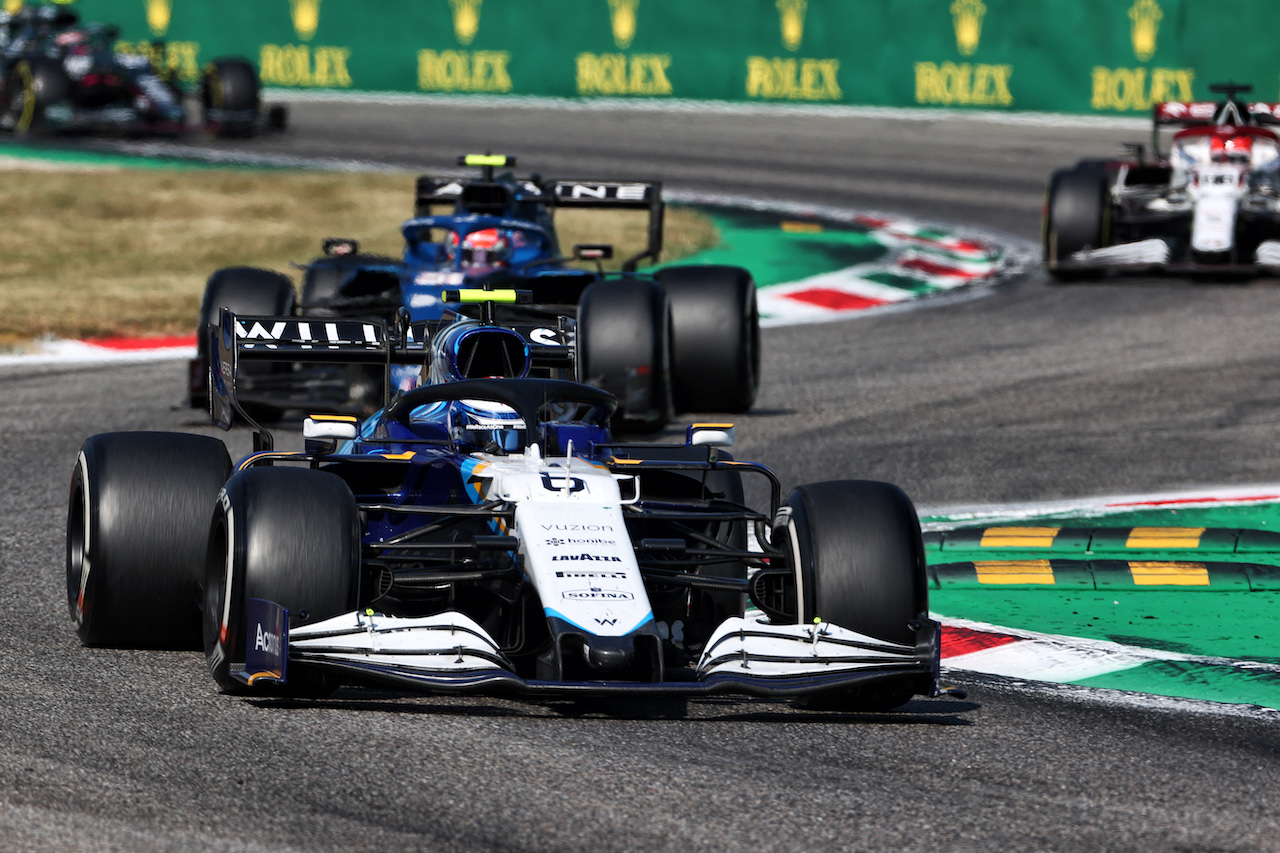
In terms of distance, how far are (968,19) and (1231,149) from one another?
9.55 metres

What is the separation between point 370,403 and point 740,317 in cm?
223

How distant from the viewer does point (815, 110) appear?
28000mm

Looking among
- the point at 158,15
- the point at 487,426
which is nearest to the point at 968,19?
the point at 158,15

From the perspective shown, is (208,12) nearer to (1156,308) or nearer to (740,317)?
(1156,308)

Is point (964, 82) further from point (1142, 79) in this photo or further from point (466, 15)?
point (466, 15)

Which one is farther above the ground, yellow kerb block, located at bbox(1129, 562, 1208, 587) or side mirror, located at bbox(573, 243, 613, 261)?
side mirror, located at bbox(573, 243, 613, 261)

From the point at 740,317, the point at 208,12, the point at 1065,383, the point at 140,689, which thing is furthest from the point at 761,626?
the point at 208,12

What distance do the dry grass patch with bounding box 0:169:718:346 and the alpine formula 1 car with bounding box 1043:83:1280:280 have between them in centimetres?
360

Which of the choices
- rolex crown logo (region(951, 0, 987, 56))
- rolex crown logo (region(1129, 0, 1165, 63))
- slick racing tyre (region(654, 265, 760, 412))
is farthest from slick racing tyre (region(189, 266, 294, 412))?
rolex crown logo (region(1129, 0, 1165, 63))

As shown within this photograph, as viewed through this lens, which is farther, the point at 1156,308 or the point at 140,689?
the point at 1156,308

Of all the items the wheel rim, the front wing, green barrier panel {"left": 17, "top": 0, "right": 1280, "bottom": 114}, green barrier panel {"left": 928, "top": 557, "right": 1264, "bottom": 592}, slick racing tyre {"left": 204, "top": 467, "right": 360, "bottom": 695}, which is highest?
green barrier panel {"left": 17, "top": 0, "right": 1280, "bottom": 114}

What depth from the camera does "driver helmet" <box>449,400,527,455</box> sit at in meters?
7.01

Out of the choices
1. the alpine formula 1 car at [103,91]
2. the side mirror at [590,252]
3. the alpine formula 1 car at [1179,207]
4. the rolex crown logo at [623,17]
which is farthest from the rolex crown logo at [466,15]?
the side mirror at [590,252]

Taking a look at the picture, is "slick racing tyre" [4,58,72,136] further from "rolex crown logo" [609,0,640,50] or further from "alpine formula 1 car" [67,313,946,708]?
"alpine formula 1 car" [67,313,946,708]
